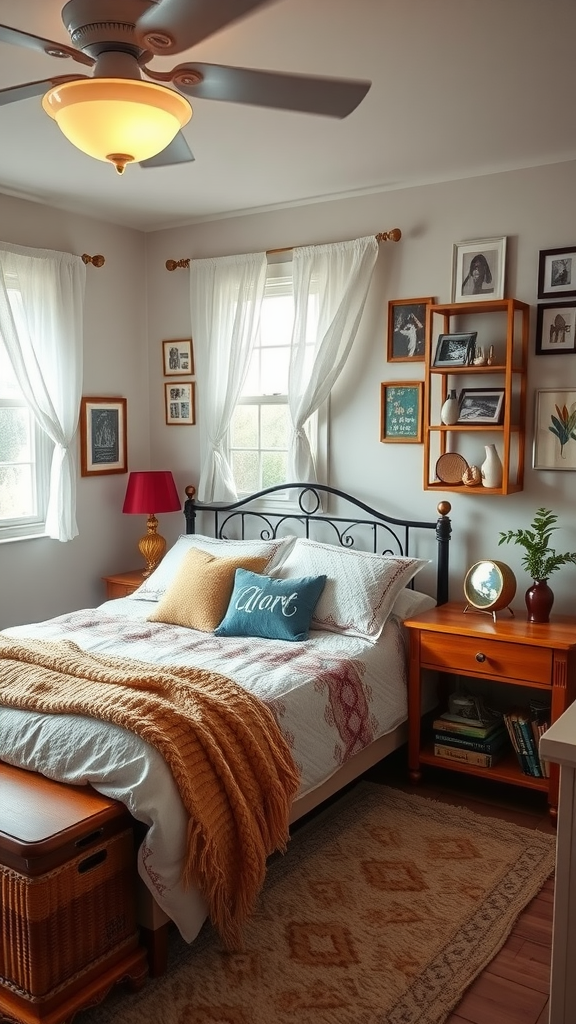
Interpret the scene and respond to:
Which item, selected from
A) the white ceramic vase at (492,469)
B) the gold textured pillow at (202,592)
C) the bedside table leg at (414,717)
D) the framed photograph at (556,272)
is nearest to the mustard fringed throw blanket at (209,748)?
the gold textured pillow at (202,592)

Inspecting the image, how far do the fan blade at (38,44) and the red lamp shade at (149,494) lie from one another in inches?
99.8

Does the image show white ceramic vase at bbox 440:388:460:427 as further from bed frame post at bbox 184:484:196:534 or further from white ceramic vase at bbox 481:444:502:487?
bed frame post at bbox 184:484:196:534

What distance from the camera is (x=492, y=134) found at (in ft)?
10.3

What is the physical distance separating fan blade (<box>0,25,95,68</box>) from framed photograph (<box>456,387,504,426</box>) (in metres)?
2.10

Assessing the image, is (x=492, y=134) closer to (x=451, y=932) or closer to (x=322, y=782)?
(x=322, y=782)

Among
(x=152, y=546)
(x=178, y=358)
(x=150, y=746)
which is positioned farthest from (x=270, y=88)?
(x=152, y=546)

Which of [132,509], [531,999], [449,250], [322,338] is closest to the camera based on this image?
[531,999]

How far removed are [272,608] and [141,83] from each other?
2.07 meters

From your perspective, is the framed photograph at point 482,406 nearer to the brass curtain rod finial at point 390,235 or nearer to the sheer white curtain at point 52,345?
the brass curtain rod finial at point 390,235

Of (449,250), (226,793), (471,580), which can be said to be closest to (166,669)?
(226,793)

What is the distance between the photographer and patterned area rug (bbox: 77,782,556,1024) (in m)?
2.12

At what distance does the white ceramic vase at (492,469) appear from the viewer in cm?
350

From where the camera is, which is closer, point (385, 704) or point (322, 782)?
point (322, 782)

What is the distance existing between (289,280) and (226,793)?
275 centimetres
